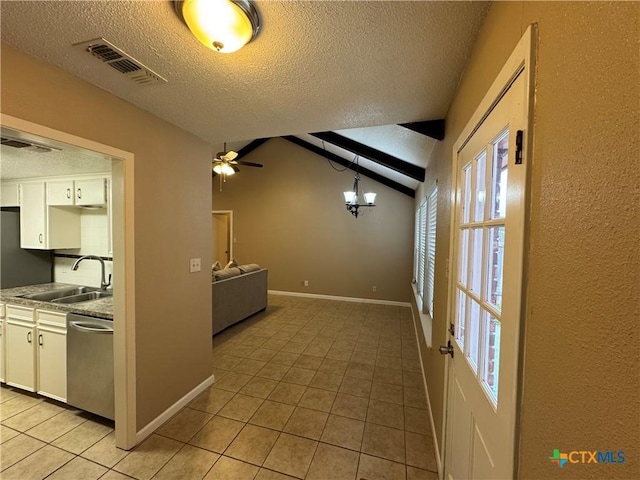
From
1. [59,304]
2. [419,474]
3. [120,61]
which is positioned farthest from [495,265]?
[59,304]

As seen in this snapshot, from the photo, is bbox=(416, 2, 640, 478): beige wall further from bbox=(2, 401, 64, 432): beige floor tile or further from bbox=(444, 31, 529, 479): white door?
bbox=(2, 401, 64, 432): beige floor tile

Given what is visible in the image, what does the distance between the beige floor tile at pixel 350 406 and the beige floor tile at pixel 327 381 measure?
0.15m

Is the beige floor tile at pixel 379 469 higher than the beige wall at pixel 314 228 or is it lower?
lower

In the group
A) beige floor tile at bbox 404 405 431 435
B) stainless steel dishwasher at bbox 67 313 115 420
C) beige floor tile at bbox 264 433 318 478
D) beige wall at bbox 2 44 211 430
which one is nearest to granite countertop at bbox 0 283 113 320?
stainless steel dishwasher at bbox 67 313 115 420

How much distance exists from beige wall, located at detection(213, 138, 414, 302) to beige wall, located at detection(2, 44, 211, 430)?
371 cm

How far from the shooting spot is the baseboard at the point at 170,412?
192cm

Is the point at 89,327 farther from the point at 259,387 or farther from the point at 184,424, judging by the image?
the point at 259,387

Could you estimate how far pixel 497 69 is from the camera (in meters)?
0.91

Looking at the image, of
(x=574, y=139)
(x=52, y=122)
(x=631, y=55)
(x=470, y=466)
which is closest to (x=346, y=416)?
(x=470, y=466)

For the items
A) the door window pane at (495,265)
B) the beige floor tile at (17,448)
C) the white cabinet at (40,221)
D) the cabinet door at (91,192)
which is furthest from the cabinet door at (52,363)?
the door window pane at (495,265)

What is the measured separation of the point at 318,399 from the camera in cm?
243

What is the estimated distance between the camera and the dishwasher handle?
6.48ft

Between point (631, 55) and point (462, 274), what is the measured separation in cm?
111

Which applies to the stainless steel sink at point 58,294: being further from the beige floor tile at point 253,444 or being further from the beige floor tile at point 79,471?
the beige floor tile at point 253,444
